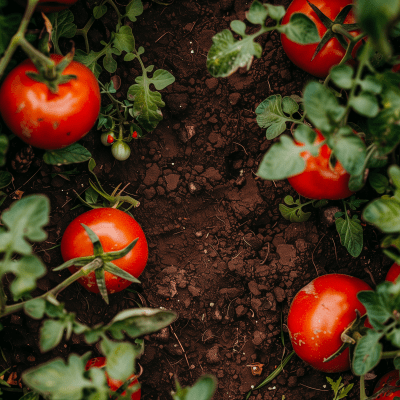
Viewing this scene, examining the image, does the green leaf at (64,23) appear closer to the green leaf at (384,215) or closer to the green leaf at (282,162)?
the green leaf at (282,162)

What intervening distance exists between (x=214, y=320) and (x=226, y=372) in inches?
9.7

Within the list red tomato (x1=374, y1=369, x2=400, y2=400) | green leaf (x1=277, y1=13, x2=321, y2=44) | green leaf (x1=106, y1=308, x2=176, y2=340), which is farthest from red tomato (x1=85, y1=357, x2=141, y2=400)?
green leaf (x1=277, y1=13, x2=321, y2=44)

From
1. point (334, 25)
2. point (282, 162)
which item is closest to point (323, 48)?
point (334, 25)

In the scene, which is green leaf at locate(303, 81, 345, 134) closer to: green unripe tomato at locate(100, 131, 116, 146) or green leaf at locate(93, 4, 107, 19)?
green unripe tomato at locate(100, 131, 116, 146)

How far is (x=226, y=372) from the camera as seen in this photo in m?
1.83

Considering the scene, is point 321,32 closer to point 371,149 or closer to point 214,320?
point 371,149

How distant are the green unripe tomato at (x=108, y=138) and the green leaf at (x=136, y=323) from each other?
0.81 meters

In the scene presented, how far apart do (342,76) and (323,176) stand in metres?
0.43

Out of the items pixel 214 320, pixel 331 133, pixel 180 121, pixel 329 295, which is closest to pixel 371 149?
pixel 331 133

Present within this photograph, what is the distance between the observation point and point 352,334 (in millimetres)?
1486

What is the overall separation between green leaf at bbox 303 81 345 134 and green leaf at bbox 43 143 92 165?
2.99ft

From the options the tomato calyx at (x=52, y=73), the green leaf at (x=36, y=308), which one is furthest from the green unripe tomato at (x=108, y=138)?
the green leaf at (x=36, y=308)

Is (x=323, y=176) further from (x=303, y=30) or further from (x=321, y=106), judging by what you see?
(x=303, y=30)

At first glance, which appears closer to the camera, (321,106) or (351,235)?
(321,106)
